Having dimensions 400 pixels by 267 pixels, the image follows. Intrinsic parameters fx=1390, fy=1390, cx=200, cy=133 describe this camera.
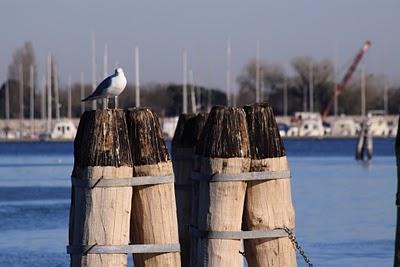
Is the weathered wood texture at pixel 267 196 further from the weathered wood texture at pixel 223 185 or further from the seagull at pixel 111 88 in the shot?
the seagull at pixel 111 88

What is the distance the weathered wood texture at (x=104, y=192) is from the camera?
12047mm

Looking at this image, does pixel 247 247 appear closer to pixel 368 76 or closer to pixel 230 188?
pixel 230 188

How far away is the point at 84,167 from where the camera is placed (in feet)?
39.8

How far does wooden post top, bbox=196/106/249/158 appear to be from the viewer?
500 inches

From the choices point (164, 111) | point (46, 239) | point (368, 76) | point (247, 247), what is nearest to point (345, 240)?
point (46, 239)

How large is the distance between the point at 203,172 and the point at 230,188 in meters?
0.35

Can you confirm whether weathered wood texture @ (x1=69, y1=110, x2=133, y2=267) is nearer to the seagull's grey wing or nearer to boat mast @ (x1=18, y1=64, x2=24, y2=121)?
the seagull's grey wing

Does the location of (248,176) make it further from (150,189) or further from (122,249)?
(122,249)

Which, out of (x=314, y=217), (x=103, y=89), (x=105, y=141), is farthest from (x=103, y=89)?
(x=314, y=217)

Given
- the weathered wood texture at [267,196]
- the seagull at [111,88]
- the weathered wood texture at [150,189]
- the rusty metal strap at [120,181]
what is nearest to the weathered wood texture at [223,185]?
the weathered wood texture at [267,196]

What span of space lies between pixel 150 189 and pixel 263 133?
129 centimetres

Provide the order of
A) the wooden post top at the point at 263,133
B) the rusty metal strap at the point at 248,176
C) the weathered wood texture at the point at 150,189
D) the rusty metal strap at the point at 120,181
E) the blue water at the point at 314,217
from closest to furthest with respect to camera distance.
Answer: the rusty metal strap at the point at 120,181
the weathered wood texture at the point at 150,189
the rusty metal strap at the point at 248,176
the wooden post top at the point at 263,133
the blue water at the point at 314,217

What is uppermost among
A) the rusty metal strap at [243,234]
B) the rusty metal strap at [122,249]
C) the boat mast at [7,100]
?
the boat mast at [7,100]

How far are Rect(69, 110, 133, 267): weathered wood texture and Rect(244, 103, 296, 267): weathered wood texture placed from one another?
4.28 ft
